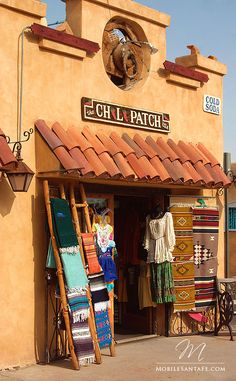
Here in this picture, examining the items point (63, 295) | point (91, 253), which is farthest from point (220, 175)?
point (63, 295)

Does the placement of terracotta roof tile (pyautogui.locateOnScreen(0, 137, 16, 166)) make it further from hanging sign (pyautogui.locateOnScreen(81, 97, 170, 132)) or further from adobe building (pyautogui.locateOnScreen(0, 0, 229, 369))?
hanging sign (pyautogui.locateOnScreen(81, 97, 170, 132))

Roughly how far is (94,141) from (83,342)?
9.49 ft

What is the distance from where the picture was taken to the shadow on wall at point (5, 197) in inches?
344

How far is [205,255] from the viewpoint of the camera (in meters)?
11.9

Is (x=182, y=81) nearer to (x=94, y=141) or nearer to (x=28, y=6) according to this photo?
(x=94, y=141)

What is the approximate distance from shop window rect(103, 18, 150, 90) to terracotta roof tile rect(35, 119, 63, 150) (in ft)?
6.58

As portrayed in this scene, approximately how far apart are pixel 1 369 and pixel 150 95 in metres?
5.21

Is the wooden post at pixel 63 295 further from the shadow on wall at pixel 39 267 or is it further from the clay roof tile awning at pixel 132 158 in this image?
the clay roof tile awning at pixel 132 158

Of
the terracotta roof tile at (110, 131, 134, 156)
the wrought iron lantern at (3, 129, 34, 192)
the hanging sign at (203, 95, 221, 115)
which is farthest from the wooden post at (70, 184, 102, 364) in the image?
the hanging sign at (203, 95, 221, 115)

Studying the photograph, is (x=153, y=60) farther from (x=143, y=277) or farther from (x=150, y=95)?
(x=143, y=277)

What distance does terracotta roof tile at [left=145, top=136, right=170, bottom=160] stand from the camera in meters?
10.8

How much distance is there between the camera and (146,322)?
11.7 meters

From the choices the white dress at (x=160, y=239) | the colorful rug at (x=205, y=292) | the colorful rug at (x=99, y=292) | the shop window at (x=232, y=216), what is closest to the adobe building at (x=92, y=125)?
the white dress at (x=160, y=239)

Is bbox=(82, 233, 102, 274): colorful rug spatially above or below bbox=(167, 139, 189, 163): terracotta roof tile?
below
